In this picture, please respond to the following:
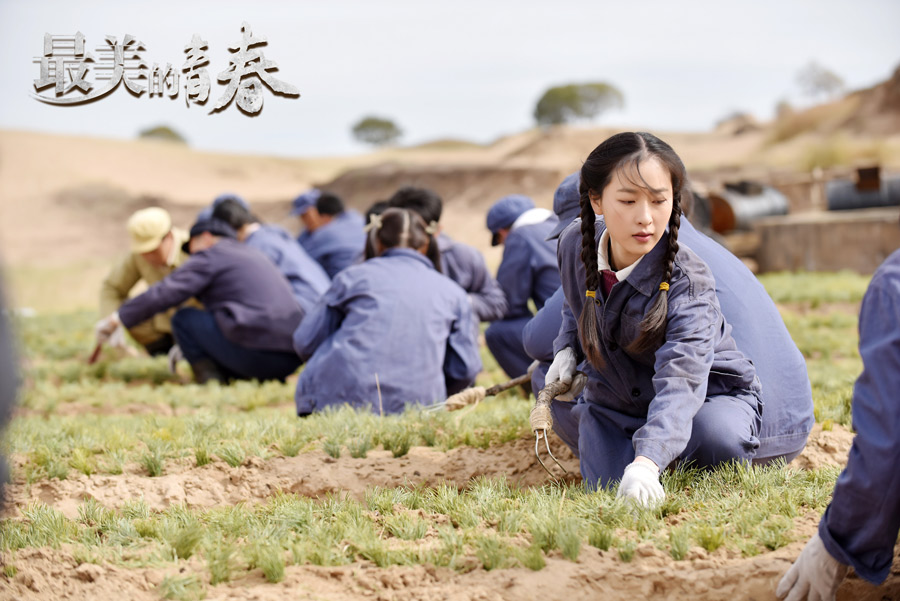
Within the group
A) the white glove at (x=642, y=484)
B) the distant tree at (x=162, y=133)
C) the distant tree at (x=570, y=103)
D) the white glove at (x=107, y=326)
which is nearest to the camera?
the white glove at (x=642, y=484)

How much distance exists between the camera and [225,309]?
292 inches

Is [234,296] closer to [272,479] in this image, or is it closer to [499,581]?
[272,479]

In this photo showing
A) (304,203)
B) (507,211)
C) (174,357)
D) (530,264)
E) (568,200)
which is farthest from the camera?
(304,203)

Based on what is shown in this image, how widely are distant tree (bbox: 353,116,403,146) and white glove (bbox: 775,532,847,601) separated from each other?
68087 mm

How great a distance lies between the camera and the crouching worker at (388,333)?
17.4 feet

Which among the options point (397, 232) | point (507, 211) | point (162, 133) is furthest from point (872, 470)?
point (162, 133)

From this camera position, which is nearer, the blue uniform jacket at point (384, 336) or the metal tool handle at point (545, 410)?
the metal tool handle at point (545, 410)

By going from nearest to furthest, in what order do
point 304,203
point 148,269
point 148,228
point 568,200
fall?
point 568,200, point 148,228, point 148,269, point 304,203

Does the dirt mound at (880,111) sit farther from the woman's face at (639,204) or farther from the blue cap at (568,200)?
the woman's face at (639,204)

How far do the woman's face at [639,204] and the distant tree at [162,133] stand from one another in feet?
242

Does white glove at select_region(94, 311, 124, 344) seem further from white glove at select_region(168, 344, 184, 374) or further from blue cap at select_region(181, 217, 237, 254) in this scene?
blue cap at select_region(181, 217, 237, 254)

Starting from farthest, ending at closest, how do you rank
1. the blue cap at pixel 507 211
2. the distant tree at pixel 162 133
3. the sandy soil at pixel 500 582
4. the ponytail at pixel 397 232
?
the distant tree at pixel 162 133 → the blue cap at pixel 507 211 → the ponytail at pixel 397 232 → the sandy soil at pixel 500 582

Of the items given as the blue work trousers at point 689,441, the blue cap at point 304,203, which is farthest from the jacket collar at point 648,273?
the blue cap at point 304,203

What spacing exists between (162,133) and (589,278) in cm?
7493
